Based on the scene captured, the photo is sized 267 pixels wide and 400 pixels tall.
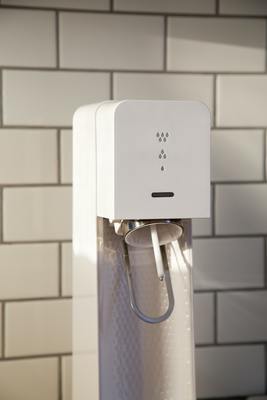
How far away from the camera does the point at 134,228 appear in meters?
0.98

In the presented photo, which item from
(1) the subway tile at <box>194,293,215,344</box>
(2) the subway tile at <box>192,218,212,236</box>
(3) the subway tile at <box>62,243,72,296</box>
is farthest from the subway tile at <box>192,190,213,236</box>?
(3) the subway tile at <box>62,243,72,296</box>

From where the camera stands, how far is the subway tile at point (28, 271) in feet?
4.08

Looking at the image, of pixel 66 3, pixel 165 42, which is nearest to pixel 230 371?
pixel 165 42

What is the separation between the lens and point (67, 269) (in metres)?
1.27

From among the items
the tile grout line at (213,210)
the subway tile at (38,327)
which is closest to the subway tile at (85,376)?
the subway tile at (38,327)

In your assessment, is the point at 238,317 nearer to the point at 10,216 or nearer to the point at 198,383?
the point at 198,383


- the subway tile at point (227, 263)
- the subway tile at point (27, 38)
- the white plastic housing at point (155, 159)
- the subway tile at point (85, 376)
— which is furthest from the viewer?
the subway tile at point (227, 263)

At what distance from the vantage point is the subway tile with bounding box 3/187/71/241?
124cm

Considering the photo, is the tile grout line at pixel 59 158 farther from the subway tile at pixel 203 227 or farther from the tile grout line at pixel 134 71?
the subway tile at pixel 203 227

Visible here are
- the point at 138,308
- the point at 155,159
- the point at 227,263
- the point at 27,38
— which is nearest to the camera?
the point at 155,159

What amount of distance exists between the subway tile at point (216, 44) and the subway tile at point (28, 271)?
1.23 ft

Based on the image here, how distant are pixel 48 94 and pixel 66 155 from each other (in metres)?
0.10

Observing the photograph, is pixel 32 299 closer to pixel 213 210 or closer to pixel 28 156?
pixel 28 156

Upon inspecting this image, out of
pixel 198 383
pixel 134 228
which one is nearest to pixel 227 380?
pixel 198 383
